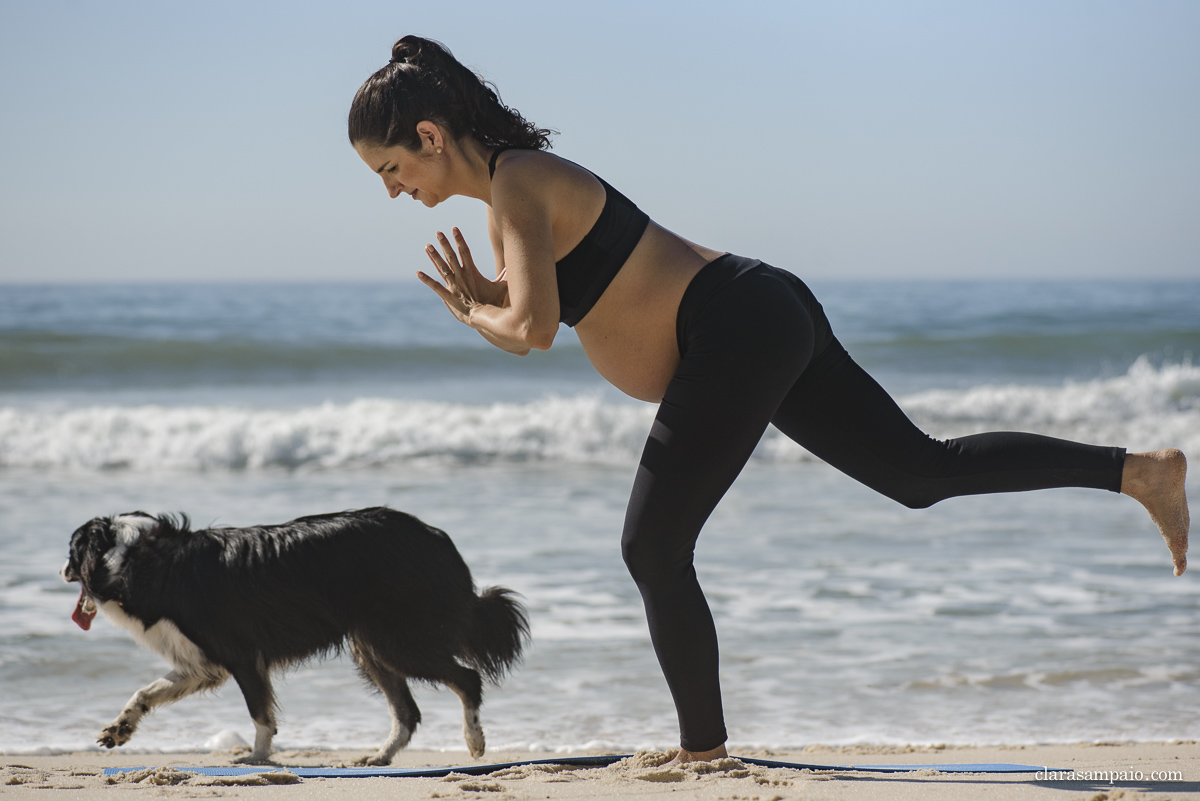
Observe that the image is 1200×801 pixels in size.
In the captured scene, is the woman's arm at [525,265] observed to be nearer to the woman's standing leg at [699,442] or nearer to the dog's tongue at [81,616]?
the woman's standing leg at [699,442]

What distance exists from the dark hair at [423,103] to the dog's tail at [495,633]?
1.43m

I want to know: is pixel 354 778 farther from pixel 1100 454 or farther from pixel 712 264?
pixel 1100 454

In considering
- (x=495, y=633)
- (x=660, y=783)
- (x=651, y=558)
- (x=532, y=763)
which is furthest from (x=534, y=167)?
(x=495, y=633)

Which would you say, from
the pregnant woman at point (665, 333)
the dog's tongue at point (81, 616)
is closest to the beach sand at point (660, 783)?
the pregnant woman at point (665, 333)

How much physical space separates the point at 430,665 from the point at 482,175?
1433 millimetres

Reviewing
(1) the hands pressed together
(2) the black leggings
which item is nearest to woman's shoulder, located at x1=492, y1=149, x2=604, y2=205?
(1) the hands pressed together

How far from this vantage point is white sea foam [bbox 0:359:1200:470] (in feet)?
28.2

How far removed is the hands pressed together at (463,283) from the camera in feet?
7.04

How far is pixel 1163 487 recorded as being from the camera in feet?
7.52

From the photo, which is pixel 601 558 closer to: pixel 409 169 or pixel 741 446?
pixel 741 446

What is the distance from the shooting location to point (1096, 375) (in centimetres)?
1484

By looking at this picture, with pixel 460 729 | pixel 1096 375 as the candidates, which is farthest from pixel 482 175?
pixel 1096 375

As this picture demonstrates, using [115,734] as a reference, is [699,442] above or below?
above

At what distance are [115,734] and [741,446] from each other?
1903 millimetres
